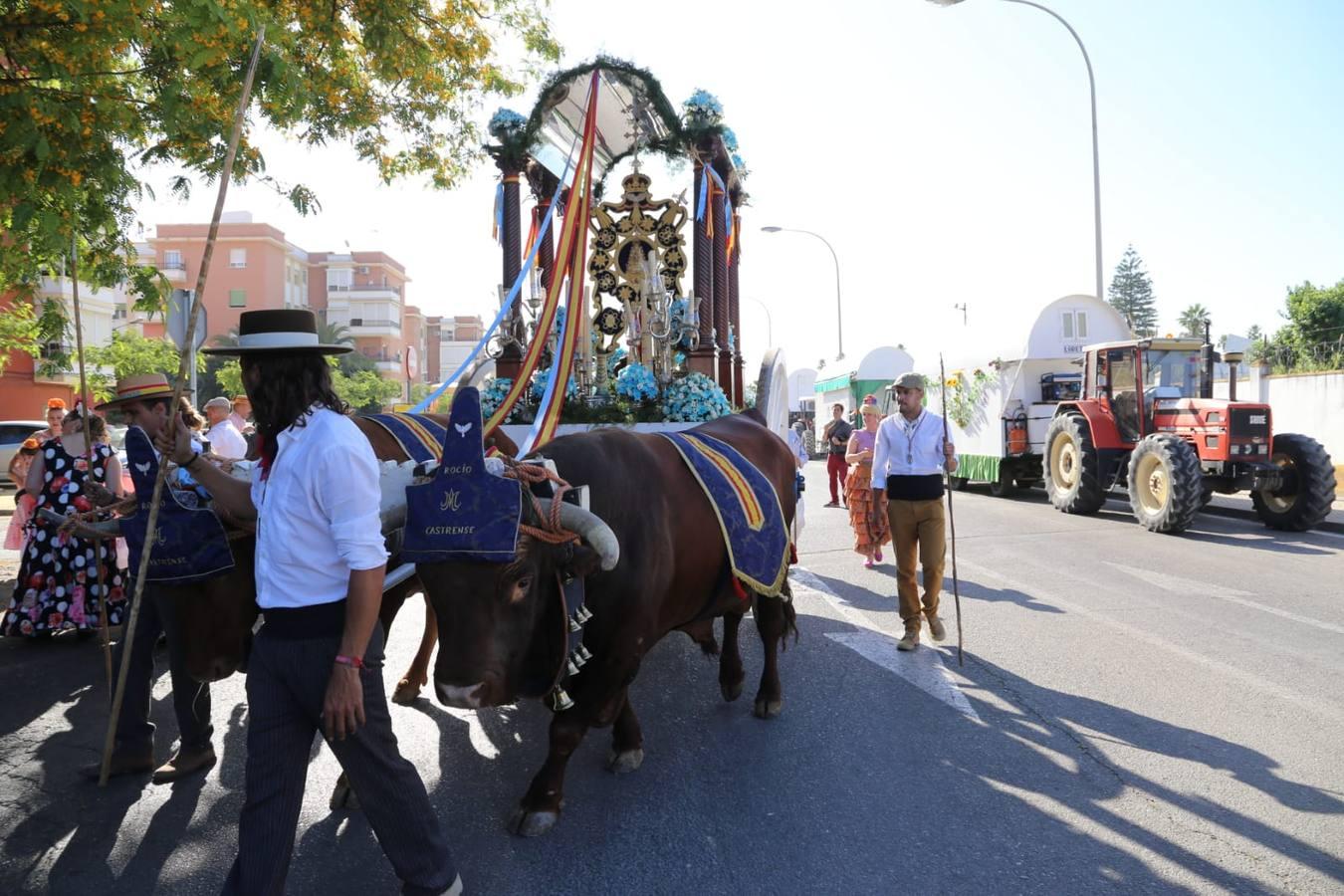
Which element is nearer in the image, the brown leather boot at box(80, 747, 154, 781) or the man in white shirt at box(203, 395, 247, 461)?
the brown leather boot at box(80, 747, 154, 781)

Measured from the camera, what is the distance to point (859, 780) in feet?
13.0

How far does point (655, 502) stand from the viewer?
395cm

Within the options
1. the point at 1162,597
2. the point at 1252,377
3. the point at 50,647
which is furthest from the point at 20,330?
the point at 1252,377

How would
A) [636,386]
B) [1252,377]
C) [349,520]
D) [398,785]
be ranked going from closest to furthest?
1. [349,520]
2. [398,785]
3. [636,386]
4. [1252,377]

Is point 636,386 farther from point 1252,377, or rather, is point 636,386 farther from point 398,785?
point 1252,377

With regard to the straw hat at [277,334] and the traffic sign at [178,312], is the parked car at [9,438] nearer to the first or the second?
the traffic sign at [178,312]

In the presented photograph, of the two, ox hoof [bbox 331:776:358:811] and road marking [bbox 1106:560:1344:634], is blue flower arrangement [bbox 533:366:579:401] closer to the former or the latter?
ox hoof [bbox 331:776:358:811]

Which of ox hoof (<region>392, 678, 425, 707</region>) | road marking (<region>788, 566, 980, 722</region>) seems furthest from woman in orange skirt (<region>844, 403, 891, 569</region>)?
ox hoof (<region>392, 678, 425, 707</region>)

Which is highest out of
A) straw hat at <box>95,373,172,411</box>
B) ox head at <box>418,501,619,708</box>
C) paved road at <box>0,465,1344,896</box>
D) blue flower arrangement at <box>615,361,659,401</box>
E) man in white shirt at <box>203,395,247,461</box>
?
blue flower arrangement at <box>615,361,659,401</box>

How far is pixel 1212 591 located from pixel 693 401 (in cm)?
488

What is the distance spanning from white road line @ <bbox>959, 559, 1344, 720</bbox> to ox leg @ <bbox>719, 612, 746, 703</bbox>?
9.85 feet

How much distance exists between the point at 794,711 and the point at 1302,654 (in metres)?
3.56

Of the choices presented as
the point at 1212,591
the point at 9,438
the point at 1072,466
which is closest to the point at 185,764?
the point at 1212,591

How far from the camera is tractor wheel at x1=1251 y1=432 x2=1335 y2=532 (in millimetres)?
11406
